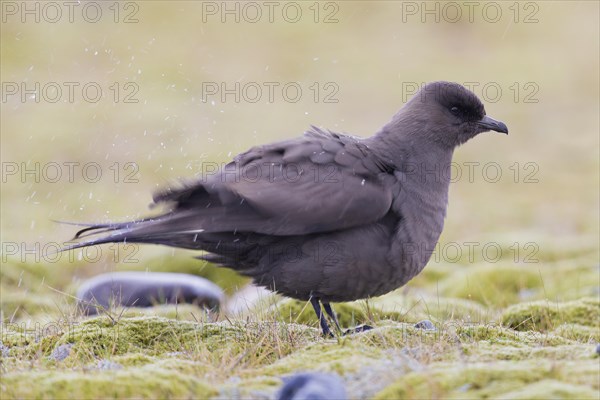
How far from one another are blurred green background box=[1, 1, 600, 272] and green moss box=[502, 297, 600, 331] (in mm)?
4588

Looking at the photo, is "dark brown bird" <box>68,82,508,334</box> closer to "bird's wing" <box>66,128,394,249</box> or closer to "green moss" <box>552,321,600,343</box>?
"bird's wing" <box>66,128,394,249</box>

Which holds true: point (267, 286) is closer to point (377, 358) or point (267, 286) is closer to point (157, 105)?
point (377, 358)

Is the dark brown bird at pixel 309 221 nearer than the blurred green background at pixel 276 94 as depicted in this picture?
Yes

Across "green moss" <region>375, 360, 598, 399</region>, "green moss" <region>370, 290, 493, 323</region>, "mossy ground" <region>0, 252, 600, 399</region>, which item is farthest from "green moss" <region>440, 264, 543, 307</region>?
"green moss" <region>375, 360, 598, 399</region>

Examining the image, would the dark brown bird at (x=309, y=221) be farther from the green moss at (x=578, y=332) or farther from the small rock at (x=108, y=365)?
the green moss at (x=578, y=332)

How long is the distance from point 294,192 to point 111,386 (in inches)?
68.4

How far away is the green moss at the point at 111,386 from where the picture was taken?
3418 millimetres

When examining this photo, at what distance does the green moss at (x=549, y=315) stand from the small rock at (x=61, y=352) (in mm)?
2978

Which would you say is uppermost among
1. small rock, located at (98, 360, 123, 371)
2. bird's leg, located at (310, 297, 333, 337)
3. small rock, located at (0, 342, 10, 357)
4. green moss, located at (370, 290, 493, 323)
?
small rock, located at (98, 360, 123, 371)

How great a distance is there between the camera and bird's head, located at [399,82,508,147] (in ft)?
18.4

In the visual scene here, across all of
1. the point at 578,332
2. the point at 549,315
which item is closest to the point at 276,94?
the point at 549,315

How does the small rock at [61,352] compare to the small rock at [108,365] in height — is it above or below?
below

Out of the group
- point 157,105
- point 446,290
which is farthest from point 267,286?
point 157,105

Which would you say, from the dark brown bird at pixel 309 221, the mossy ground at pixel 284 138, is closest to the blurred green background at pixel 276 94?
the mossy ground at pixel 284 138
